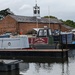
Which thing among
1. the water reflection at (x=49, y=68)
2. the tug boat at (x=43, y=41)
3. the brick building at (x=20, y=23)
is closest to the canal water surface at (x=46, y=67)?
the water reflection at (x=49, y=68)

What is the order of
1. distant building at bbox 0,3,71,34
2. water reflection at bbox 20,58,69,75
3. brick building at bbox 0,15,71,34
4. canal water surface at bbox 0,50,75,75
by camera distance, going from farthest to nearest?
distant building at bbox 0,3,71,34 < brick building at bbox 0,15,71,34 < water reflection at bbox 20,58,69,75 < canal water surface at bbox 0,50,75,75

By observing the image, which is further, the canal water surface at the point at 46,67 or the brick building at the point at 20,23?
the brick building at the point at 20,23

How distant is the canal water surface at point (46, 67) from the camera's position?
27641mm

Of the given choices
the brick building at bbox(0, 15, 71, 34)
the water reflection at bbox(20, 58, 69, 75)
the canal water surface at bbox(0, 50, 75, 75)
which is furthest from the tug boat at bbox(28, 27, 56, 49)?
the brick building at bbox(0, 15, 71, 34)

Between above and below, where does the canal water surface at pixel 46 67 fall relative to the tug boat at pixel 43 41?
below

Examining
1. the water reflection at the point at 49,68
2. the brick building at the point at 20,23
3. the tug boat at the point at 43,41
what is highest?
the brick building at the point at 20,23

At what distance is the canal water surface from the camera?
90.7 feet

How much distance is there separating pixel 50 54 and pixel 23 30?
138ft

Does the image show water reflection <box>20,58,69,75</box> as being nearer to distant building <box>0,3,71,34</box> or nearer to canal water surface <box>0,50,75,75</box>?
canal water surface <box>0,50,75,75</box>

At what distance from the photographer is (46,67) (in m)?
31.6

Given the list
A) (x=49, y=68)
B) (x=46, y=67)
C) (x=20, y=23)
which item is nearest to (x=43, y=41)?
(x=46, y=67)

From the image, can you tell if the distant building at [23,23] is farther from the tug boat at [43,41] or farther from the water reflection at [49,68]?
the water reflection at [49,68]

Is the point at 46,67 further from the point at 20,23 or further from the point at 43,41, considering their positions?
the point at 20,23

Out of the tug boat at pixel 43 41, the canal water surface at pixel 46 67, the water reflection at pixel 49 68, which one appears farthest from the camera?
the tug boat at pixel 43 41
